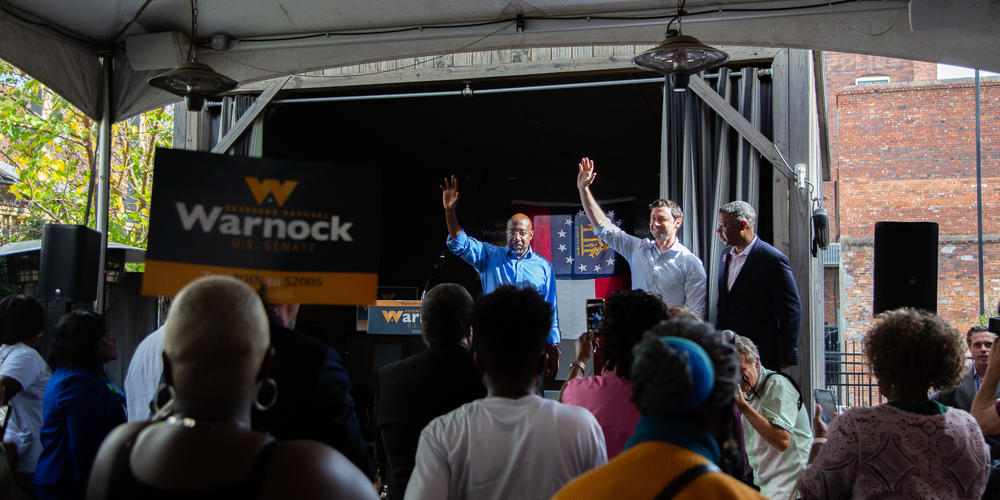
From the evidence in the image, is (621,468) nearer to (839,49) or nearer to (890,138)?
(839,49)

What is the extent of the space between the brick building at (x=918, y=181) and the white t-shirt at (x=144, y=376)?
77.7 feet

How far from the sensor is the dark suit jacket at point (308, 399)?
7.71 ft

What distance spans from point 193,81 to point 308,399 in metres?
3.26

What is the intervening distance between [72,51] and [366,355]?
479 cm

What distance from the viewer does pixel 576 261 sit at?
9.49 meters

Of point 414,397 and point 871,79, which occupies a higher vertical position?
point 871,79

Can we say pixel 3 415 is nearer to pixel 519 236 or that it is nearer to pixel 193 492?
pixel 519 236

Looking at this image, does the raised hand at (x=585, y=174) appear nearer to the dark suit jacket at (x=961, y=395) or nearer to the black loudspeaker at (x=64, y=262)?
the dark suit jacket at (x=961, y=395)

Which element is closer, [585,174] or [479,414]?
[479,414]

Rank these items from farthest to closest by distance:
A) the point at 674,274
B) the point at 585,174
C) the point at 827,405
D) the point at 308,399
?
the point at 585,174 < the point at 674,274 < the point at 827,405 < the point at 308,399

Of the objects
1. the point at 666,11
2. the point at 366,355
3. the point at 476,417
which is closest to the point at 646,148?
the point at 366,355

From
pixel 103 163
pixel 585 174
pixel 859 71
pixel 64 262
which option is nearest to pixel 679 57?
pixel 585 174

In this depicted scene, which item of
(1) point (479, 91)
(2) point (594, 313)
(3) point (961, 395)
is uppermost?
(1) point (479, 91)

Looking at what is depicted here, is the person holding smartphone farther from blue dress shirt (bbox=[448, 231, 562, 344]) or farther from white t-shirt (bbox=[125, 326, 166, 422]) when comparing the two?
blue dress shirt (bbox=[448, 231, 562, 344])
